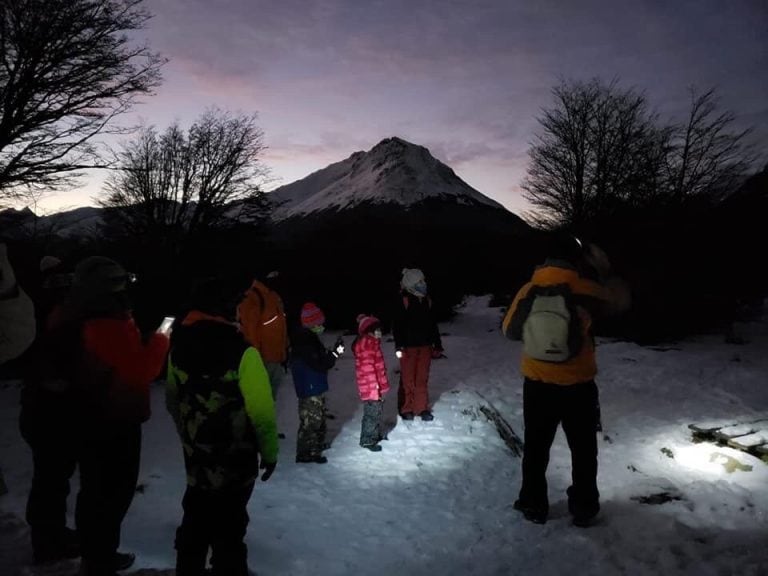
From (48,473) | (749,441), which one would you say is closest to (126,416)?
(48,473)

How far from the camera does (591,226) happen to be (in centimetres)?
1523

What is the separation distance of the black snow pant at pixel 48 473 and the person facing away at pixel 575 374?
129 inches

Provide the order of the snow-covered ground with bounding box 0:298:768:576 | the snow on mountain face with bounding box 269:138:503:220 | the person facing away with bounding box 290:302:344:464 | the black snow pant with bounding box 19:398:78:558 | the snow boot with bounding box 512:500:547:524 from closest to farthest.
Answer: the black snow pant with bounding box 19:398:78:558 < the snow-covered ground with bounding box 0:298:768:576 < the snow boot with bounding box 512:500:547:524 < the person facing away with bounding box 290:302:344:464 < the snow on mountain face with bounding box 269:138:503:220

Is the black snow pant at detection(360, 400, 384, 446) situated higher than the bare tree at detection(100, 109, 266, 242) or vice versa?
the bare tree at detection(100, 109, 266, 242)

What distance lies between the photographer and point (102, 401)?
107 inches

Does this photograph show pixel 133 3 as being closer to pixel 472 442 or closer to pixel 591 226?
pixel 472 442

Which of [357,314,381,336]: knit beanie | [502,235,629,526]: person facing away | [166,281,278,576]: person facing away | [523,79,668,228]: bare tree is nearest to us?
[166,281,278,576]: person facing away

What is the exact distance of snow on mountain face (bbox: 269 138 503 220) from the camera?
348ft

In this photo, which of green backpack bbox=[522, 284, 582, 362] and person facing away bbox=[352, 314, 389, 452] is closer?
green backpack bbox=[522, 284, 582, 362]

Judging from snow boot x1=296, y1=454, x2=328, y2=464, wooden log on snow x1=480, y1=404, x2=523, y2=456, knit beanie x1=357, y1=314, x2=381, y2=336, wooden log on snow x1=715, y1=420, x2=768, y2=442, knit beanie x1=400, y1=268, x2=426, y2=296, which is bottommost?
snow boot x1=296, y1=454, x2=328, y2=464

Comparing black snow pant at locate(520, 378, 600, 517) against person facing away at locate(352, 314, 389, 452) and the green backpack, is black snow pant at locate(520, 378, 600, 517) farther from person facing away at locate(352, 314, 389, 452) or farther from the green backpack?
person facing away at locate(352, 314, 389, 452)

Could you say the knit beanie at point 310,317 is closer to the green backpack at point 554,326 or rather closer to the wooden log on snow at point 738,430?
the green backpack at point 554,326

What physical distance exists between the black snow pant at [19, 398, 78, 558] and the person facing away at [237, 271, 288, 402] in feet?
9.56

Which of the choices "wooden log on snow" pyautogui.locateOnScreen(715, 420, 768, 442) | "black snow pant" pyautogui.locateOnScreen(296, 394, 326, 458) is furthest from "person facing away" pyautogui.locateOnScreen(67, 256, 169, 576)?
"wooden log on snow" pyautogui.locateOnScreen(715, 420, 768, 442)
